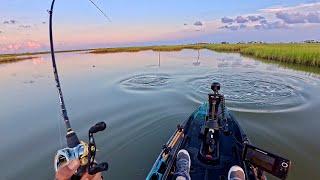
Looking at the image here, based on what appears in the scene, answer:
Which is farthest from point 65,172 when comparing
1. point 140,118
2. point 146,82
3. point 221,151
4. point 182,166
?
point 146,82

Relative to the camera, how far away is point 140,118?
10.7 meters

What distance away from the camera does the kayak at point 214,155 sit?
4.63 meters

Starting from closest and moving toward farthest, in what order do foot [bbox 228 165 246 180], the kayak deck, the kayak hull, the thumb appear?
the thumb
foot [bbox 228 165 246 180]
the kayak hull
the kayak deck

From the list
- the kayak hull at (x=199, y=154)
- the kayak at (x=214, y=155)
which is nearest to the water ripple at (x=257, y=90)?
the kayak hull at (x=199, y=154)

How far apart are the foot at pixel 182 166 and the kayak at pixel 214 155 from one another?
147 millimetres

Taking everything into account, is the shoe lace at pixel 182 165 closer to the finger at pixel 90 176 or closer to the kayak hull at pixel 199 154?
the kayak hull at pixel 199 154

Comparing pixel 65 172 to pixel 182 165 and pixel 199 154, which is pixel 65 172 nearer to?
pixel 182 165

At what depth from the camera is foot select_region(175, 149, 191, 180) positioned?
4.29 metres

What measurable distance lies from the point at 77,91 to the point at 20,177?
9.95 m

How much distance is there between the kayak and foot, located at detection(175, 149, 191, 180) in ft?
0.48

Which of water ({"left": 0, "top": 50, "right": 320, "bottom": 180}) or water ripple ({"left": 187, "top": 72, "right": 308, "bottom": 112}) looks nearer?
water ({"left": 0, "top": 50, "right": 320, "bottom": 180})

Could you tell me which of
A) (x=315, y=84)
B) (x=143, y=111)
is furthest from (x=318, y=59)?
(x=143, y=111)

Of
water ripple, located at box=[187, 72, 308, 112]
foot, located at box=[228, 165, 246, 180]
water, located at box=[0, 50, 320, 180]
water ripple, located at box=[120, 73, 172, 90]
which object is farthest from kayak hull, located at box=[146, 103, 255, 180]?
water ripple, located at box=[120, 73, 172, 90]

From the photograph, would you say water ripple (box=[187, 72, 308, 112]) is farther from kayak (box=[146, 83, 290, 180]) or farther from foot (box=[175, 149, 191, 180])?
foot (box=[175, 149, 191, 180])
